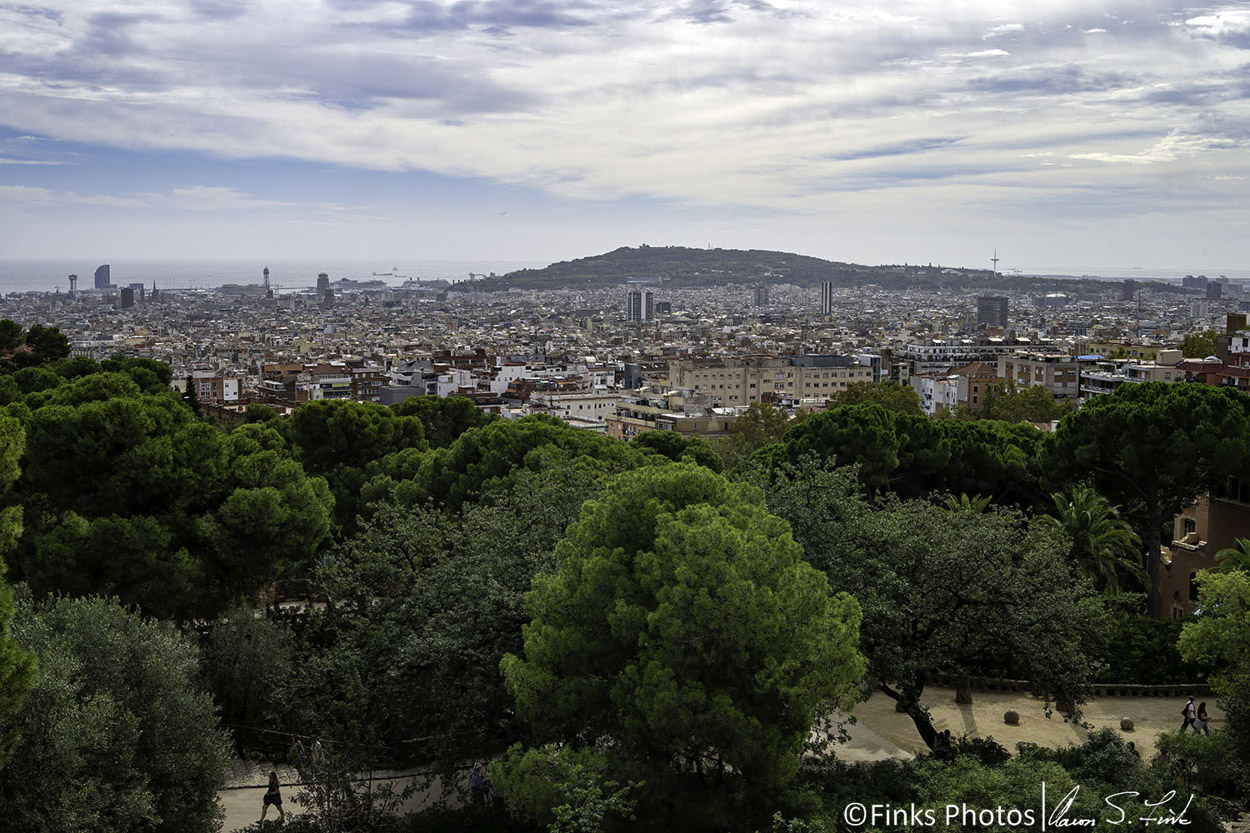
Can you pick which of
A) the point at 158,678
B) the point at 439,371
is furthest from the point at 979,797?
the point at 439,371

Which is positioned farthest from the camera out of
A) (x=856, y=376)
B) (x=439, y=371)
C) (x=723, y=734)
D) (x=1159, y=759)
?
(x=856, y=376)

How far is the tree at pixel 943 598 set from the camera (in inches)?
584

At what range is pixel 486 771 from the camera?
1476 centimetres

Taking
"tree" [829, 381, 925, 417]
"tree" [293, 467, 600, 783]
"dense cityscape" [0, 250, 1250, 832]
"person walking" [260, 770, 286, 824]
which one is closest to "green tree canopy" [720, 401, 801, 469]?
"tree" [829, 381, 925, 417]

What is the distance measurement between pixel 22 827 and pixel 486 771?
555 cm

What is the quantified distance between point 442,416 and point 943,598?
22837mm

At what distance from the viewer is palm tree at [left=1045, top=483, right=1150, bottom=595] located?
70.0 feet

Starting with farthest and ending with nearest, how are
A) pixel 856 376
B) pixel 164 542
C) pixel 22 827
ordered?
pixel 856 376
pixel 164 542
pixel 22 827

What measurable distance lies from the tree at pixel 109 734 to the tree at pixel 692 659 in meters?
3.46

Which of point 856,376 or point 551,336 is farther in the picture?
point 551,336

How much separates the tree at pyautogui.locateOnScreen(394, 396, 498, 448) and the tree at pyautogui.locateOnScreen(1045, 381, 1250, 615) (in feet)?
57.5

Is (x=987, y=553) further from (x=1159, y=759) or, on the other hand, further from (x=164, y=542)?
(x=164, y=542)

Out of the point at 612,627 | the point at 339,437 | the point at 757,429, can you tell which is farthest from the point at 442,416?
the point at 612,627

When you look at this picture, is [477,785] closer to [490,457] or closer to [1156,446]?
[490,457]
